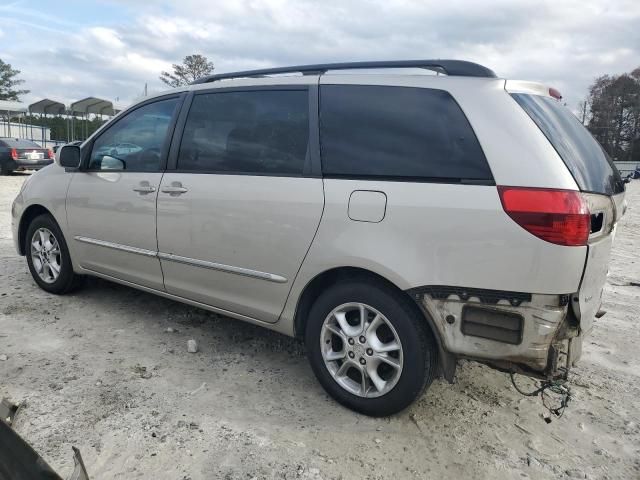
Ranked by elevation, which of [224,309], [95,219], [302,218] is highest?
[302,218]

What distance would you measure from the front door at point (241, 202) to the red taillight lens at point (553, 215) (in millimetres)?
1029

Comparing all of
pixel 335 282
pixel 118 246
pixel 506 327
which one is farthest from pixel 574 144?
pixel 118 246

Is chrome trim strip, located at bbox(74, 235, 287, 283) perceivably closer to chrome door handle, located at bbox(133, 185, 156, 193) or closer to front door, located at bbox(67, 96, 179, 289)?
front door, located at bbox(67, 96, 179, 289)

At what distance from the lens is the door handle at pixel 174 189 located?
133 inches

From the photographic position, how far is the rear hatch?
2330 millimetres

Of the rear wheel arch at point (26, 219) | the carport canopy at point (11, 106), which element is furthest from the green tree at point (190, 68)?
the rear wheel arch at point (26, 219)

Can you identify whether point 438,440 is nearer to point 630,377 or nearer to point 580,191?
point 580,191

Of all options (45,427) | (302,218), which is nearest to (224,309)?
(302,218)

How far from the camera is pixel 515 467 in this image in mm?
2416

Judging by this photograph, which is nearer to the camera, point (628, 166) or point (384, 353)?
point (384, 353)

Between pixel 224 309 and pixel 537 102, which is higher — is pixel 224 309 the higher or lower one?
the lower one

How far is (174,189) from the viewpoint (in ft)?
11.2

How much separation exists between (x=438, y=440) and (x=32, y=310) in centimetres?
333

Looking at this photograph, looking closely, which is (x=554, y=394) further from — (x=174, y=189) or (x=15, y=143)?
(x=15, y=143)
